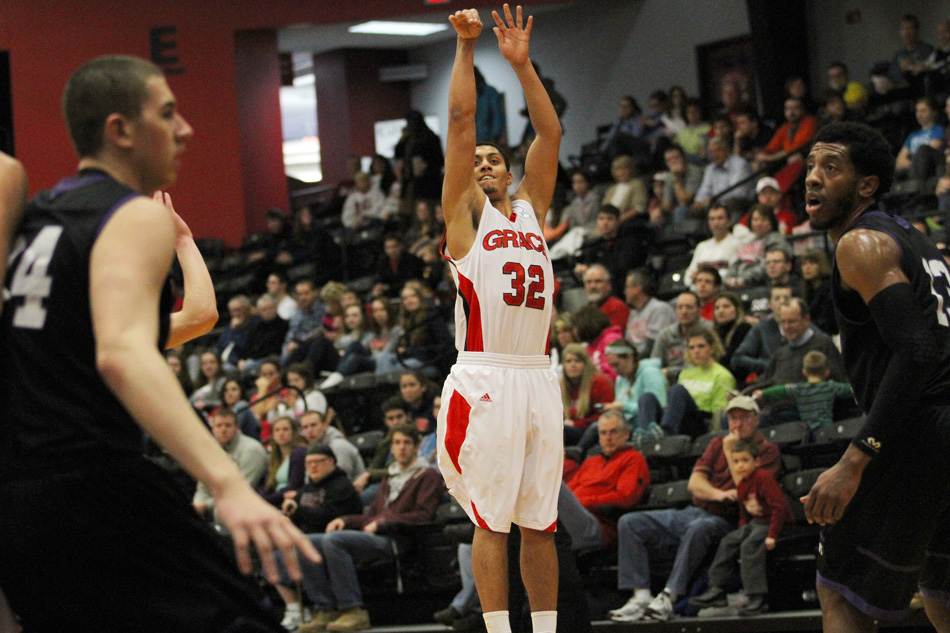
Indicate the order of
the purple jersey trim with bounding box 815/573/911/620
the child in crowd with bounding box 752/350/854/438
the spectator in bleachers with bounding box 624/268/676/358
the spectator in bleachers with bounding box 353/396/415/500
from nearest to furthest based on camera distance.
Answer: the purple jersey trim with bounding box 815/573/911/620 < the child in crowd with bounding box 752/350/854/438 < the spectator in bleachers with bounding box 353/396/415/500 < the spectator in bleachers with bounding box 624/268/676/358

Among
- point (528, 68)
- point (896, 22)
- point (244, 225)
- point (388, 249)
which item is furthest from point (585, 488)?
point (244, 225)

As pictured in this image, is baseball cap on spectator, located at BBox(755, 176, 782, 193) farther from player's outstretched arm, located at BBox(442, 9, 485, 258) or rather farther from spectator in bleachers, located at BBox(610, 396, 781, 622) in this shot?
player's outstretched arm, located at BBox(442, 9, 485, 258)

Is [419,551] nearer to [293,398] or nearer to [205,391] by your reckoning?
[293,398]

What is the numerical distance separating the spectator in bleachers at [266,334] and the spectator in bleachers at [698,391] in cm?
613

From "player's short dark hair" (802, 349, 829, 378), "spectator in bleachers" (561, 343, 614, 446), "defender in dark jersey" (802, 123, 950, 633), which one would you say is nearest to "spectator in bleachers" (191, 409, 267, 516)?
"spectator in bleachers" (561, 343, 614, 446)

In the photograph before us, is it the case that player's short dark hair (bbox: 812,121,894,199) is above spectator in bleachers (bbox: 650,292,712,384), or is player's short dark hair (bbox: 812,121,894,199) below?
above

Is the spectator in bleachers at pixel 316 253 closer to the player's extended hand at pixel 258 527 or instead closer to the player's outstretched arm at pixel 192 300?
the player's outstretched arm at pixel 192 300

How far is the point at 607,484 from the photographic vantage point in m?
7.98

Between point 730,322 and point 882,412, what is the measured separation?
6014 millimetres

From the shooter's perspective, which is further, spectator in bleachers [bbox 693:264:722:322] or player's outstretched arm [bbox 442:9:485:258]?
spectator in bleachers [bbox 693:264:722:322]

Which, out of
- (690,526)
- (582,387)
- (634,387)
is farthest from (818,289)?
(690,526)

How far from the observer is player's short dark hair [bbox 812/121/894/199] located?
12.8 feet

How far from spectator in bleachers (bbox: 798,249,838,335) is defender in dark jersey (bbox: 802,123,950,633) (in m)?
5.67

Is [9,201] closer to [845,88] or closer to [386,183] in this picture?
[845,88]
